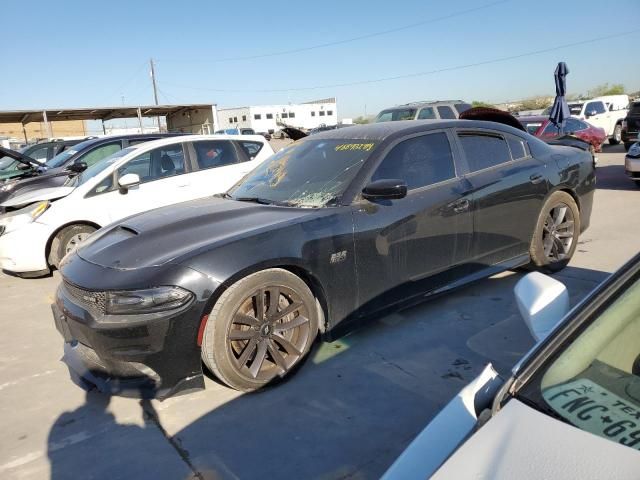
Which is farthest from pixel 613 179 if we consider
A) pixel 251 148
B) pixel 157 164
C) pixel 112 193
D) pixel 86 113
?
pixel 86 113

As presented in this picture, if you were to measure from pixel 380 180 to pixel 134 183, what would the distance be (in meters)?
3.97

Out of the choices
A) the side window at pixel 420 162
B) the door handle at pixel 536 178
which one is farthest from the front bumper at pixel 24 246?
the door handle at pixel 536 178

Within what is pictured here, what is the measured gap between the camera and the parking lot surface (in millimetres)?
2625

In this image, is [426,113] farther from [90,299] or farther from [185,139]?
[90,299]

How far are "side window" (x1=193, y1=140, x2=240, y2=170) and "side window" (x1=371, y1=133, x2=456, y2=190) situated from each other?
390 centimetres

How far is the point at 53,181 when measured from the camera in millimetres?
8070

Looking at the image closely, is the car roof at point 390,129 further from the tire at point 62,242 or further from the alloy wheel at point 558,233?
the tire at point 62,242

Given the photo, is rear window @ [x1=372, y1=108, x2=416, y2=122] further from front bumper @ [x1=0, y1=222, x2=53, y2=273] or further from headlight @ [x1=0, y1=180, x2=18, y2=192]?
front bumper @ [x1=0, y1=222, x2=53, y2=273]

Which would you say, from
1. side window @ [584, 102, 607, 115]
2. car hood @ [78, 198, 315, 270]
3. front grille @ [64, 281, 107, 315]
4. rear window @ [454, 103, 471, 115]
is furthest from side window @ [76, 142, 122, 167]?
side window @ [584, 102, 607, 115]

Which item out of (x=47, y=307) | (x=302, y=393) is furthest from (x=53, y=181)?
(x=302, y=393)

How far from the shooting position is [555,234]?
511cm

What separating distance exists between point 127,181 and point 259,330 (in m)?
3.90

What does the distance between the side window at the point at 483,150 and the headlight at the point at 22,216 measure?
200 inches

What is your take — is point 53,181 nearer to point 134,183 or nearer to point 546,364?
point 134,183
